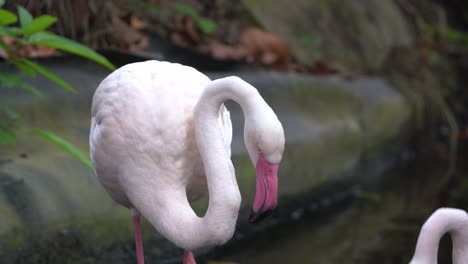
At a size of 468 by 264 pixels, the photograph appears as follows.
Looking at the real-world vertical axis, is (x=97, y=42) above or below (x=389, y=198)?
above

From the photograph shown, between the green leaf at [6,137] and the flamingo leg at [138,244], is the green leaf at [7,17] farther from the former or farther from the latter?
the flamingo leg at [138,244]

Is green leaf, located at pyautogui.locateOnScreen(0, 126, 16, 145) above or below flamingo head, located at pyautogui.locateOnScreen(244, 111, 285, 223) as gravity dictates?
below

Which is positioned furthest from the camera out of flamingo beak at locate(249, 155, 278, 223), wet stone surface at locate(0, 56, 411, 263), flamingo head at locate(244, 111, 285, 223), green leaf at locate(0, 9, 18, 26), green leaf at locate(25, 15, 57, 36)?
wet stone surface at locate(0, 56, 411, 263)

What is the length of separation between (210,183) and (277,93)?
303cm

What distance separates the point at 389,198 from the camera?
6090 mm

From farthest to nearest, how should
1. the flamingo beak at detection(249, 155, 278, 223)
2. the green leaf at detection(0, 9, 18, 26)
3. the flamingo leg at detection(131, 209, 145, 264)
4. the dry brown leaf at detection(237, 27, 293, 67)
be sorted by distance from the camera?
the dry brown leaf at detection(237, 27, 293, 67)
the flamingo leg at detection(131, 209, 145, 264)
the green leaf at detection(0, 9, 18, 26)
the flamingo beak at detection(249, 155, 278, 223)

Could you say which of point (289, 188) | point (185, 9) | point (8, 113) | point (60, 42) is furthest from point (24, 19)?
point (185, 9)

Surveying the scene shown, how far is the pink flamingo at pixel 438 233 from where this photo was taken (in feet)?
9.74

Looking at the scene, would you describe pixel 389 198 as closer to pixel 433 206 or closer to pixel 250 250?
pixel 433 206

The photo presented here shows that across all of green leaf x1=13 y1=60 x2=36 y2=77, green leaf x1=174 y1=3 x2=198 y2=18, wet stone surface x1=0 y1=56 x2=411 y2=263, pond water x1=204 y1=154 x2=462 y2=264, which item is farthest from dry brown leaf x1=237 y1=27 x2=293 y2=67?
green leaf x1=13 y1=60 x2=36 y2=77

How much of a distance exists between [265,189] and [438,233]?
0.87 metres

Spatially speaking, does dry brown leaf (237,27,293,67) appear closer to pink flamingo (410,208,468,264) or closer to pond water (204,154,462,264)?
pond water (204,154,462,264)

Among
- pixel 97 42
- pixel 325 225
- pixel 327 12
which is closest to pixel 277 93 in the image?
pixel 325 225

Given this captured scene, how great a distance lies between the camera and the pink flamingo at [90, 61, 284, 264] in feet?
8.37
